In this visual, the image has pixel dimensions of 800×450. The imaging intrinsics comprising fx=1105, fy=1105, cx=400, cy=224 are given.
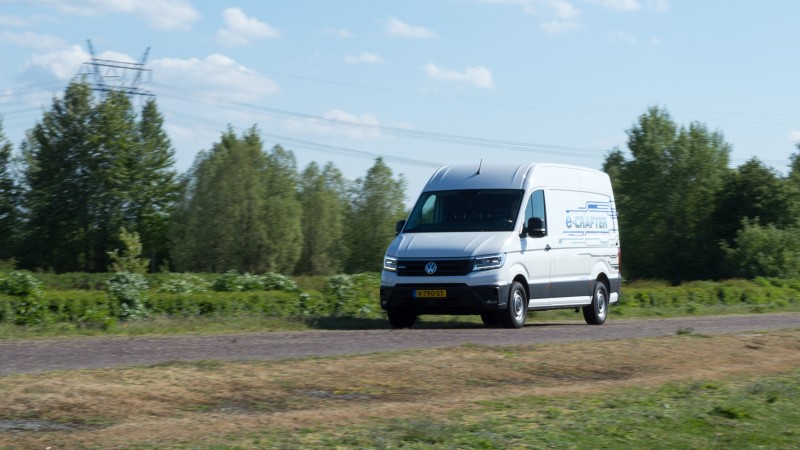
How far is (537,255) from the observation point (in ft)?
59.7

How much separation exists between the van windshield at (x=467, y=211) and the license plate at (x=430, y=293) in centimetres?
117

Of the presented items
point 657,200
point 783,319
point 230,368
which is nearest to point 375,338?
point 230,368

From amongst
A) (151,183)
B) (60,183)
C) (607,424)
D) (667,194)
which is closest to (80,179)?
(60,183)

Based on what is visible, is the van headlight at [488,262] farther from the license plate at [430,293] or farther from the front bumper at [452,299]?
the license plate at [430,293]

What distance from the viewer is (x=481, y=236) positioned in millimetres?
17453

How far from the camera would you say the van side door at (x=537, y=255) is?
17906 millimetres

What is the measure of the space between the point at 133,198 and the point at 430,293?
6430 centimetres

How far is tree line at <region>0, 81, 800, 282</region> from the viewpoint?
75.1 metres

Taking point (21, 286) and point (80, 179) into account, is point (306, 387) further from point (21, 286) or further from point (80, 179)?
point (80, 179)

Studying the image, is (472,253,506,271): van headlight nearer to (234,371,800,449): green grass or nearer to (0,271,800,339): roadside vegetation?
(0,271,800,339): roadside vegetation

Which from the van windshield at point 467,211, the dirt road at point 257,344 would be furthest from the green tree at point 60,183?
the dirt road at point 257,344

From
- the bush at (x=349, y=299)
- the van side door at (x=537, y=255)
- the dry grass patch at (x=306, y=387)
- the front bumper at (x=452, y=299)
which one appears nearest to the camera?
the dry grass patch at (x=306, y=387)

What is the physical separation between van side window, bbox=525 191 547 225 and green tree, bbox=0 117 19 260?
63.4m

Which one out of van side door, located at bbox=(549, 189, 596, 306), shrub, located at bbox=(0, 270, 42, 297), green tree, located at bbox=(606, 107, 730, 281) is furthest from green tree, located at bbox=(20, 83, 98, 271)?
van side door, located at bbox=(549, 189, 596, 306)
